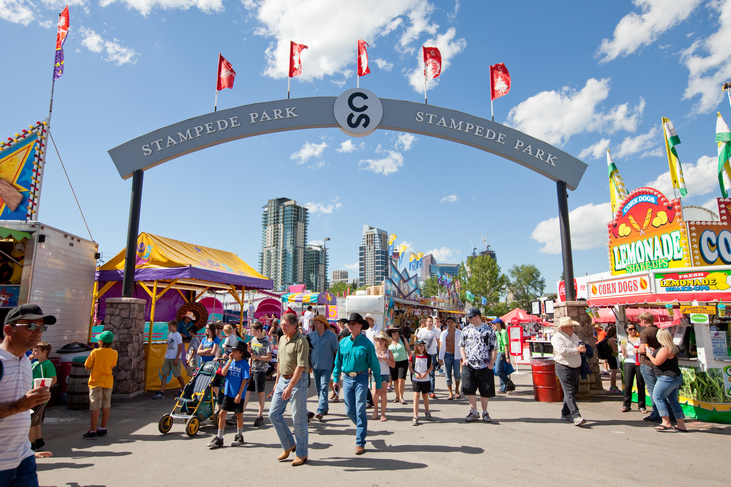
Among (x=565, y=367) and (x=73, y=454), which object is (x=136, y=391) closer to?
(x=73, y=454)

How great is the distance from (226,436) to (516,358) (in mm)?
13686

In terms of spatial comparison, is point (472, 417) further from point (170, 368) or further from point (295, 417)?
point (170, 368)

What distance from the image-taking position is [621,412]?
806 cm

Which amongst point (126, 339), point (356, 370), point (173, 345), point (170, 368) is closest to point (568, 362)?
point (356, 370)

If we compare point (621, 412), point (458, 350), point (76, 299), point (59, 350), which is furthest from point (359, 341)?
point (76, 299)

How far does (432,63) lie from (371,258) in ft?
519

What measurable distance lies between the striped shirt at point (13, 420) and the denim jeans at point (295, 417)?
263 cm

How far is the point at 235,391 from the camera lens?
5828 millimetres

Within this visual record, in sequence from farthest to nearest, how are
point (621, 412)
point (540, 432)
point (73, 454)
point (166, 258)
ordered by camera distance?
point (166, 258) → point (621, 412) → point (540, 432) → point (73, 454)

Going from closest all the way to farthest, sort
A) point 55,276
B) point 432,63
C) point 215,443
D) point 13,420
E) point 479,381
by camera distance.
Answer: point 13,420 → point 215,443 → point 479,381 → point 55,276 → point 432,63

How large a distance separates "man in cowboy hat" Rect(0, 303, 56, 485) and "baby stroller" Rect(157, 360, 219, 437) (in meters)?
3.86

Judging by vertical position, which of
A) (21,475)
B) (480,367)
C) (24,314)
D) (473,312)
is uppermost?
(473,312)

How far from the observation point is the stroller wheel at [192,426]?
616 cm

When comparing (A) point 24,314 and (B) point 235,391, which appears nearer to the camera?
(A) point 24,314
